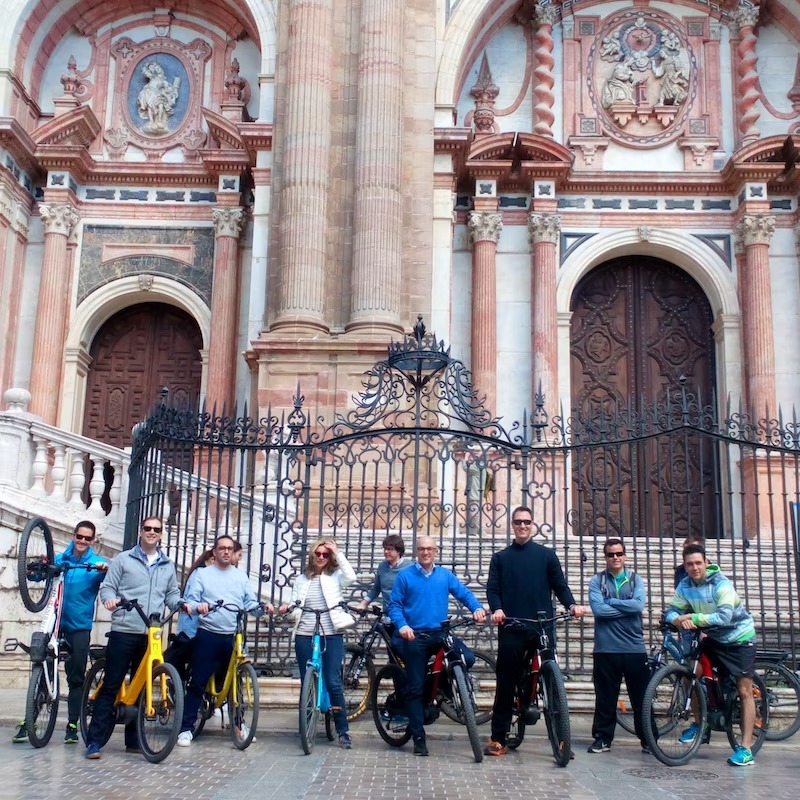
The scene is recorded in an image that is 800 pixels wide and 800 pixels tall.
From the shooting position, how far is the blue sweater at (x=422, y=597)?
7.78 meters

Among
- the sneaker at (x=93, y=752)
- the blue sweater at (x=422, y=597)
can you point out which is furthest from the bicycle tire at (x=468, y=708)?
the sneaker at (x=93, y=752)

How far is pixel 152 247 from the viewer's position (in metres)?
19.7

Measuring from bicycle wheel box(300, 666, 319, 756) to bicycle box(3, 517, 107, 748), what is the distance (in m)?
1.86

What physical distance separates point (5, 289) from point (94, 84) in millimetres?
4583

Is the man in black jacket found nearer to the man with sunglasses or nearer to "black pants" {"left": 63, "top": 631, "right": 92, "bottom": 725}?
the man with sunglasses

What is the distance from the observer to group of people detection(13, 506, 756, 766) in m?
7.64

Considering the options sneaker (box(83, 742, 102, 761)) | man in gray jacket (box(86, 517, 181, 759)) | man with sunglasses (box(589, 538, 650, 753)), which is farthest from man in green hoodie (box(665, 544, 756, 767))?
sneaker (box(83, 742, 102, 761))

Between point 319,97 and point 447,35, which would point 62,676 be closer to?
point 319,97

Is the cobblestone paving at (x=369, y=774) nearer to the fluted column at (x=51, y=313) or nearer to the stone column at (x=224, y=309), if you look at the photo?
the stone column at (x=224, y=309)

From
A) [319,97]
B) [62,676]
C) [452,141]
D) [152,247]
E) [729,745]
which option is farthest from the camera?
[152,247]

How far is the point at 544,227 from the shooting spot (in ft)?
63.4

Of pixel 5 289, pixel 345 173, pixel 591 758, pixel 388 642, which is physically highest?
pixel 345 173

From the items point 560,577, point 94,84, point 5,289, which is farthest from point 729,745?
point 94,84

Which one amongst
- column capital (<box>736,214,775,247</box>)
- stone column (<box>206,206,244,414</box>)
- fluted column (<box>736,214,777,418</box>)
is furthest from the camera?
column capital (<box>736,214,775,247</box>)
